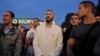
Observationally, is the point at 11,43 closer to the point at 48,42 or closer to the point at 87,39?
the point at 48,42

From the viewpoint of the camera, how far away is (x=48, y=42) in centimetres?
854

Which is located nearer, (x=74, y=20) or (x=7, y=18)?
(x=74, y=20)

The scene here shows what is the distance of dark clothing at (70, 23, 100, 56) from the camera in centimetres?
622

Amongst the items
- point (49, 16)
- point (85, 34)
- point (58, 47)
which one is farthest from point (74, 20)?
point (85, 34)

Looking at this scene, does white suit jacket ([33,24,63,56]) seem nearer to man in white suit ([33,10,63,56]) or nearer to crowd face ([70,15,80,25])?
man in white suit ([33,10,63,56])

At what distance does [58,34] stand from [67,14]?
0.69m

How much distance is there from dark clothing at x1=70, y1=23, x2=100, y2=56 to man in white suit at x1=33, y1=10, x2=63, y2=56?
2094 millimetres

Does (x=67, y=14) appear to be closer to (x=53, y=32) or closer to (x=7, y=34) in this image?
(x=53, y=32)

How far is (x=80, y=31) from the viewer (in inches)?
251

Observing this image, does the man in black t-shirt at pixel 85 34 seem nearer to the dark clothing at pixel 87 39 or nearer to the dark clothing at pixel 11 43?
the dark clothing at pixel 87 39

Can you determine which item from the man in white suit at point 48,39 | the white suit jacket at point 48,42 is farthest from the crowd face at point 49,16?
the white suit jacket at point 48,42

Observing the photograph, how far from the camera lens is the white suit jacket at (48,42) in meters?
8.50

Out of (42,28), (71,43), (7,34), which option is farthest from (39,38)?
(71,43)

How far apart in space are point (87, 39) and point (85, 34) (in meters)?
0.10
